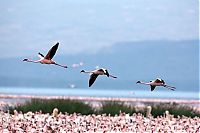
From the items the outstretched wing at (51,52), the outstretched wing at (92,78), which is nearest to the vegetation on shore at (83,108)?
the outstretched wing at (92,78)

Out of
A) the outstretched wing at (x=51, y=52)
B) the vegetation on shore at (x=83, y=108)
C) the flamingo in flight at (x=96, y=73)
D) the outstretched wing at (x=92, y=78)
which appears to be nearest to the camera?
the flamingo in flight at (x=96, y=73)

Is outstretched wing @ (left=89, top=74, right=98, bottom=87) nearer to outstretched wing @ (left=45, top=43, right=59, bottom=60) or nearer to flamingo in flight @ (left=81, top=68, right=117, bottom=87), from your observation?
flamingo in flight @ (left=81, top=68, right=117, bottom=87)

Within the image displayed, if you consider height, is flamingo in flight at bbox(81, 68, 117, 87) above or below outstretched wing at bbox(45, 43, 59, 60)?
below

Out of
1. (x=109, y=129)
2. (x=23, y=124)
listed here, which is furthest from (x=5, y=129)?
(x=109, y=129)

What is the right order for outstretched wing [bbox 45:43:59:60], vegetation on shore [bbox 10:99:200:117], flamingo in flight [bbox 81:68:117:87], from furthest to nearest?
vegetation on shore [bbox 10:99:200:117] < outstretched wing [bbox 45:43:59:60] < flamingo in flight [bbox 81:68:117:87]

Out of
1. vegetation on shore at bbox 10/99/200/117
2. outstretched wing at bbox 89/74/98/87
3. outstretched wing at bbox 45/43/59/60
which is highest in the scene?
outstretched wing at bbox 45/43/59/60

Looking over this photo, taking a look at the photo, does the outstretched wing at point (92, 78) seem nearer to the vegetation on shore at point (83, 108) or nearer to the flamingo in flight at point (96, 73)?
the flamingo in flight at point (96, 73)

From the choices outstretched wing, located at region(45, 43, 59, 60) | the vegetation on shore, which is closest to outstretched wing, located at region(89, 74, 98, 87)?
outstretched wing, located at region(45, 43, 59, 60)

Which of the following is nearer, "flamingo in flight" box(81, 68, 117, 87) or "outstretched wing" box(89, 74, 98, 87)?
"flamingo in flight" box(81, 68, 117, 87)

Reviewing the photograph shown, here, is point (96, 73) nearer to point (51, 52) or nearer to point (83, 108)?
point (51, 52)

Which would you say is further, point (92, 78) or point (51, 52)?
point (92, 78)

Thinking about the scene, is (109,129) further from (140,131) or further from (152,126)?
(152,126)

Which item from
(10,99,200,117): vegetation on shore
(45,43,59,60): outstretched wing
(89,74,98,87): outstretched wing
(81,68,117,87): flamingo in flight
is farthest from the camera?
(10,99,200,117): vegetation on shore

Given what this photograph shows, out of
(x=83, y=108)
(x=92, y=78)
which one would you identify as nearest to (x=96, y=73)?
(x=92, y=78)
